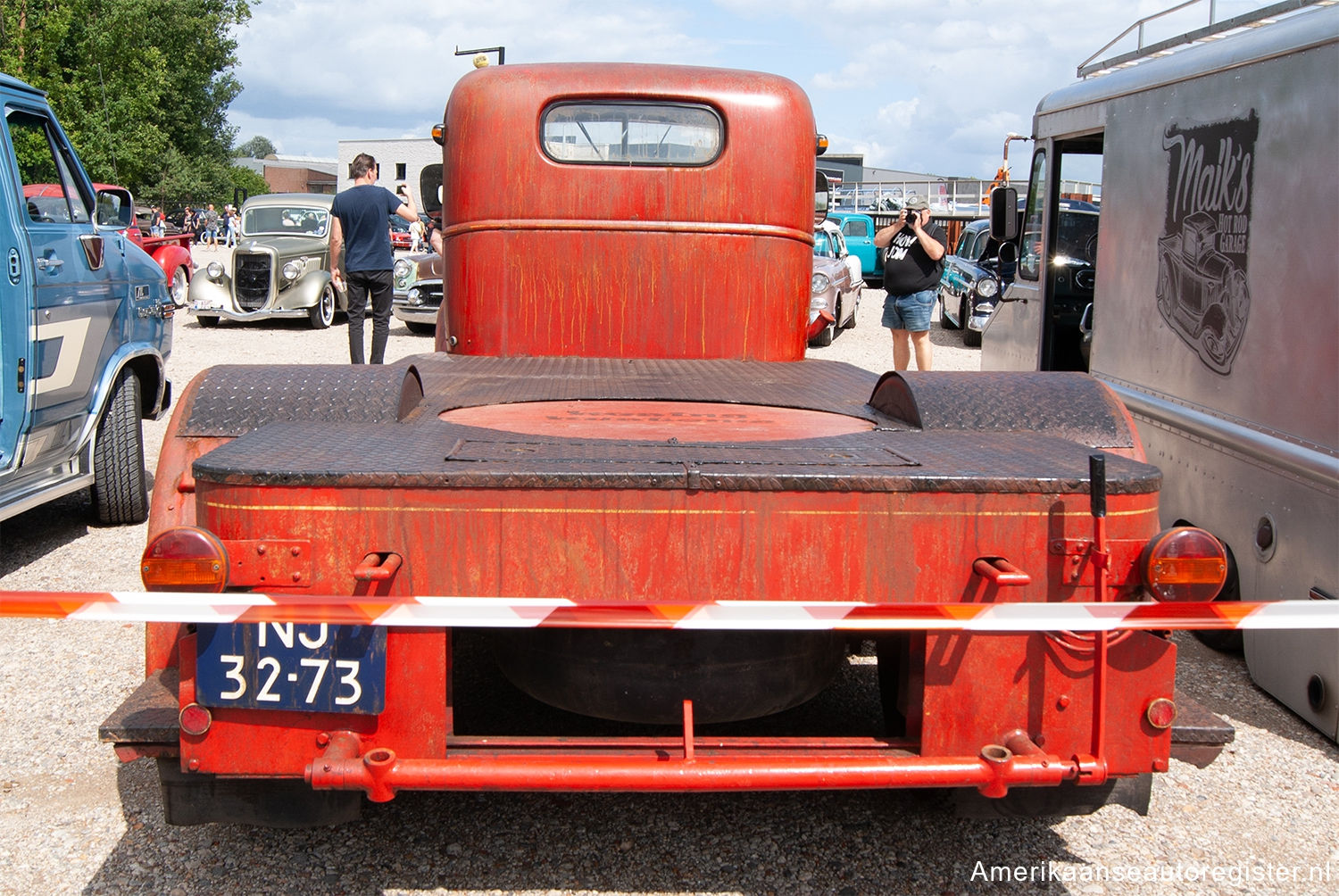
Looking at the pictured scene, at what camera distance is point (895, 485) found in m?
2.21

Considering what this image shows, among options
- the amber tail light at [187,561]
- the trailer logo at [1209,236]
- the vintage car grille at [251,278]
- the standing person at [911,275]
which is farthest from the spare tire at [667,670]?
the vintage car grille at [251,278]

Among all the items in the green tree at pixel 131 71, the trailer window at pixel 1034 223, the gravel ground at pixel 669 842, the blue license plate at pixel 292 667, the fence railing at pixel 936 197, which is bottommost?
the gravel ground at pixel 669 842

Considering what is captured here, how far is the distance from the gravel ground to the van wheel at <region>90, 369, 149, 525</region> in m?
2.40

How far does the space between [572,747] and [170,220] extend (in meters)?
44.6

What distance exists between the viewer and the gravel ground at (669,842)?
2691mm

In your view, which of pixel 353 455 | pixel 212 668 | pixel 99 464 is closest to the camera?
pixel 212 668

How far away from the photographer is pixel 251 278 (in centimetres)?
1558

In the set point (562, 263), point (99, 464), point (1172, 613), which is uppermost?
point (562, 263)

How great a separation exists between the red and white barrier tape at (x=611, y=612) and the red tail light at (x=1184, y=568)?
30 mm

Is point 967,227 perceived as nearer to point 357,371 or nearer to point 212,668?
point 357,371

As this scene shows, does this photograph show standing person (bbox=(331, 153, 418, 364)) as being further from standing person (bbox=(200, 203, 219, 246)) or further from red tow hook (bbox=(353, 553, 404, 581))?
standing person (bbox=(200, 203, 219, 246))

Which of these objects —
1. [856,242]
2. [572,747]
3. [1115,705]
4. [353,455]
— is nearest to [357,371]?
[353,455]

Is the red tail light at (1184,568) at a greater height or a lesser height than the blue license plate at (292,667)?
greater

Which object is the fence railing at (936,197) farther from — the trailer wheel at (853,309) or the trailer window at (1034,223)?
the trailer window at (1034,223)
